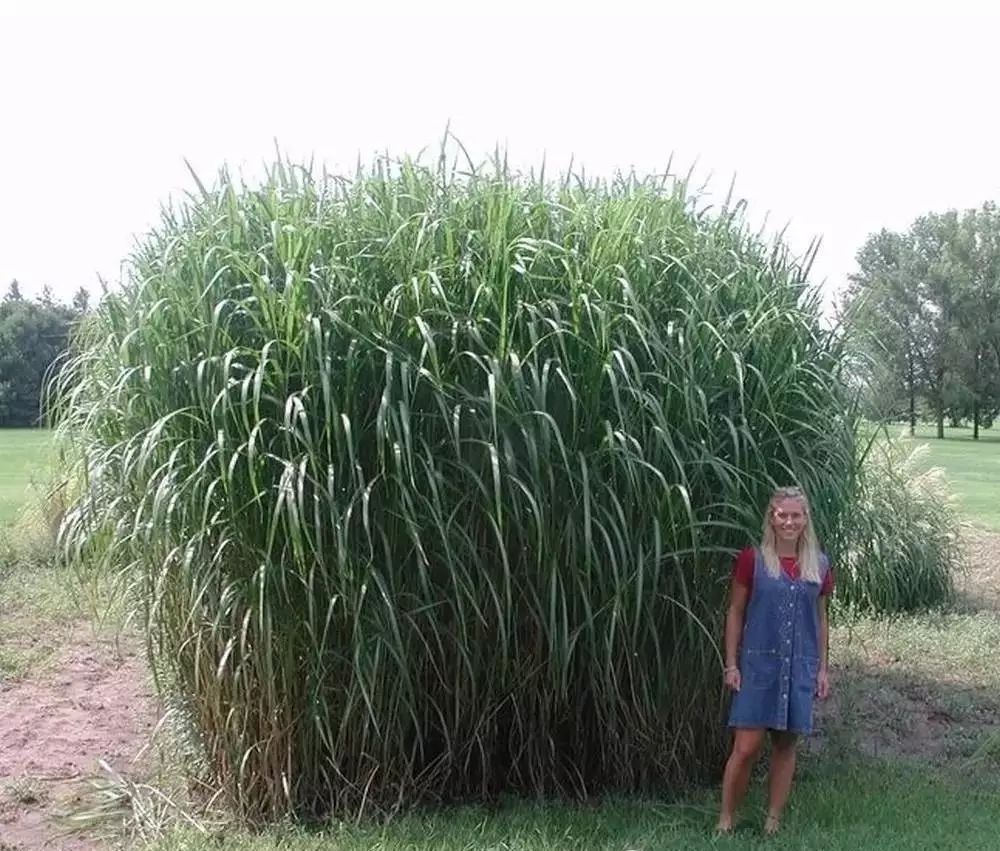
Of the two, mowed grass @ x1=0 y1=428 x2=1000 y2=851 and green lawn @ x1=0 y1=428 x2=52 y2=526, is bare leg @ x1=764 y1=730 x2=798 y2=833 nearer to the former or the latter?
mowed grass @ x1=0 y1=428 x2=1000 y2=851

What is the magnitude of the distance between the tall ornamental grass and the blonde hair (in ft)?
0.58

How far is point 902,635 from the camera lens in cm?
773

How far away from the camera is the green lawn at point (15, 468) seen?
14883mm

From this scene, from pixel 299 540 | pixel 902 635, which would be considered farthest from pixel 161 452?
pixel 902 635

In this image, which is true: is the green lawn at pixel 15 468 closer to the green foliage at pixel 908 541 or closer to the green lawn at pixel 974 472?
the green foliage at pixel 908 541

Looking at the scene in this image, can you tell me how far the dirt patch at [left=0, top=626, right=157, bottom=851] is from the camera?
4527mm

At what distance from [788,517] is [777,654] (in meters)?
0.46

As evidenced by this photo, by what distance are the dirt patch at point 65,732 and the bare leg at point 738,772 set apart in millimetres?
2158

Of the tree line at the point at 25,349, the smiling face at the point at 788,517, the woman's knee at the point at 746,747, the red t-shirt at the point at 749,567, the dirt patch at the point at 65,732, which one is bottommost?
the dirt patch at the point at 65,732

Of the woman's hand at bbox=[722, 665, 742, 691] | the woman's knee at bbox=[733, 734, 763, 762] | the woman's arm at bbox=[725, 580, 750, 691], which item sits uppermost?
the woman's arm at bbox=[725, 580, 750, 691]

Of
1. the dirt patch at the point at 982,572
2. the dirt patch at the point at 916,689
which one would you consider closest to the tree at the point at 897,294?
the dirt patch at the point at 982,572

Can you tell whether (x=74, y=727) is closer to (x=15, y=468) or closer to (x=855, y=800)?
(x=855, y=800)

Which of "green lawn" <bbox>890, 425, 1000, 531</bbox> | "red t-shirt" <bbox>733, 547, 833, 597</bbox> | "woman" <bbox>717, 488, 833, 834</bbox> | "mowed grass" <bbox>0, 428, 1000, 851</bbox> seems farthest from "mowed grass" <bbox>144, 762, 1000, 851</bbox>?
"green lawn" <bbox>890, 425, 1000, 531</bbox>

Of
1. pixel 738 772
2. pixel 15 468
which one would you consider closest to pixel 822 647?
pixel 738 772
